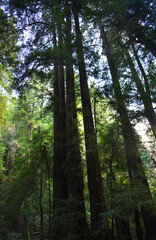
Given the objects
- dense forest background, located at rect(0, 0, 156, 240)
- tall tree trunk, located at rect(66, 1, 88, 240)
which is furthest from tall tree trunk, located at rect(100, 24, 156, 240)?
tall tree trunk, located at rect(66, 1, 88, 240)

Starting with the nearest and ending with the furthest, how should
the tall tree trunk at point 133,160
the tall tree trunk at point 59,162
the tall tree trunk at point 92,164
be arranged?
the tall tree trunk at point 92,164 < the tall tree trunk at point 59,162 < the tall tree trunk at point 133,160

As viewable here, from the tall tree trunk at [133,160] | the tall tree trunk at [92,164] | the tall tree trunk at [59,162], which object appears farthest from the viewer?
the tall tree trunk at [133,160]

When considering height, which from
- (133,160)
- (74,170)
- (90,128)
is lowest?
(74,170)

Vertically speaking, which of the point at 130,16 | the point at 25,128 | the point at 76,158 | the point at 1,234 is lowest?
the point at 1,234

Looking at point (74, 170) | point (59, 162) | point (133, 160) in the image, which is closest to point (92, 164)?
point (74, 170)

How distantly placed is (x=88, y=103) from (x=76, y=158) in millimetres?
1919

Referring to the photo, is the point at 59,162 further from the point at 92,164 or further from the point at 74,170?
the point at 92,164

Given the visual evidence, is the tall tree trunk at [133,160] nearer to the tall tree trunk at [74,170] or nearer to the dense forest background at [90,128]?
the dense forest background at [90,128]

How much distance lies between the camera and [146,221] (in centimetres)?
458

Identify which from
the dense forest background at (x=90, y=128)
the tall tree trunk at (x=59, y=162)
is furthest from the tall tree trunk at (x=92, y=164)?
the tall tree trunk at (x=59, y=162)

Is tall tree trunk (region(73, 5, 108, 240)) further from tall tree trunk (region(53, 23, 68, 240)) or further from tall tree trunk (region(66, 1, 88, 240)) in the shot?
tall tree trunk (region(53, 23, 68, 240))

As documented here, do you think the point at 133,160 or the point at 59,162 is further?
the point at 59,162

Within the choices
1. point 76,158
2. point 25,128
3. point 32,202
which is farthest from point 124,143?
point 25,128

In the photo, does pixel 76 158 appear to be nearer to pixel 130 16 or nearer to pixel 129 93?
pixel 129 93
